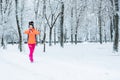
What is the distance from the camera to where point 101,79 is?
9414mm

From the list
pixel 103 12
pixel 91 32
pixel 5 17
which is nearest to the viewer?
pixel 5 17

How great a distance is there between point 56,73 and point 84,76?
1.12 meters

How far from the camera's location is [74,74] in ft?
34.1

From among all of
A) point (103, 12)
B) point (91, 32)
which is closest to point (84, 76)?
point (103, 12)

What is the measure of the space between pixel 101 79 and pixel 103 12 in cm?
4083

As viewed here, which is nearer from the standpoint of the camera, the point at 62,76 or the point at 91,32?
the point at 62,76

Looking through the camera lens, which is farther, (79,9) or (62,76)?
(79,9)

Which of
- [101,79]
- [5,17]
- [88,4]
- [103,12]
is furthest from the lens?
[88,4]

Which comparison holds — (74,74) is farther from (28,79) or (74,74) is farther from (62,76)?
(28,79)

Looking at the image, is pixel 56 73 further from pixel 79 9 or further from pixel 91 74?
pixel 79 9

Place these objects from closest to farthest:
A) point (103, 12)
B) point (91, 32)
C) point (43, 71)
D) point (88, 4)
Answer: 1. point (43, 71)
2. point (103, 12)
3. point (88, 4)
4. point (91, 32)

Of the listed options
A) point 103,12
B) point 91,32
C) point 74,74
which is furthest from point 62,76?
point 91,32

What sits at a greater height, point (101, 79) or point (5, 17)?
point (5, 17)

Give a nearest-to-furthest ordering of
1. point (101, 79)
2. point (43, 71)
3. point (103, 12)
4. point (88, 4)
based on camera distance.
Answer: point (101, 79) → point (43, 71) → point (103, 12) → point (88, 4)
